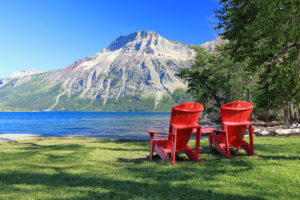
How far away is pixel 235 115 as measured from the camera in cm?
768

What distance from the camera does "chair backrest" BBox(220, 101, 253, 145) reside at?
7.61m

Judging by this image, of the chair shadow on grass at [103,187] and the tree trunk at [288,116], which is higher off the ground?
the tree trunk at [288,116]

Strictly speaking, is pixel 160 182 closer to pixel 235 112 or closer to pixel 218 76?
pixel 235 112

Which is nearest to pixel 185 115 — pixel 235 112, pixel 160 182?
pixel 235 112

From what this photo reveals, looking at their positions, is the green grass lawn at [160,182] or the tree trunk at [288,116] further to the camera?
the tree trunk at [288,116]

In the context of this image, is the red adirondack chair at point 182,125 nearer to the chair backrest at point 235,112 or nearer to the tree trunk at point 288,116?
the chair backrest at point 235,112

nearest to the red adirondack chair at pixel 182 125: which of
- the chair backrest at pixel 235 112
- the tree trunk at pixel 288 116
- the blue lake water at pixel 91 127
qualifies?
the chair backrest at pixel 235 112

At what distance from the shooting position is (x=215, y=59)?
1299 inches

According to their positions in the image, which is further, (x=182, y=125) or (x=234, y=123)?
(x=234, y=123)

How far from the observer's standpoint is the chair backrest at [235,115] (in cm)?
761

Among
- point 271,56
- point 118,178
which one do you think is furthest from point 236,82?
point 118,178

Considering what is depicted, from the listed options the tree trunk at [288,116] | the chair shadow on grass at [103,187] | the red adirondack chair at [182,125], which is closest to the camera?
the chair shadow on grass at [103,187]

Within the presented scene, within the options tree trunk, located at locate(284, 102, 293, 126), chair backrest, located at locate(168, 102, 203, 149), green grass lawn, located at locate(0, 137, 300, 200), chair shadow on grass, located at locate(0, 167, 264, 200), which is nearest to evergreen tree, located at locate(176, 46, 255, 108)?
tree trunk, located at locate(284, 102, 293, 126)

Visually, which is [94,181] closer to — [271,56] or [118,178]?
[118,178]
